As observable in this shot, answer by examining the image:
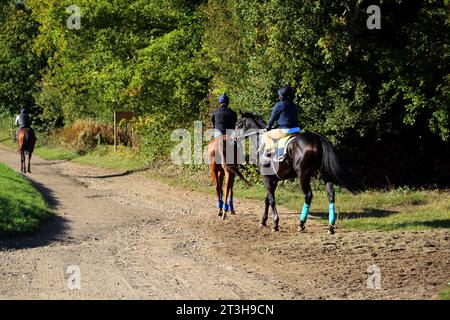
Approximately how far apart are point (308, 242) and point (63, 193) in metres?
10.7

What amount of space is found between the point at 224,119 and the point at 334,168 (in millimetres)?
3535

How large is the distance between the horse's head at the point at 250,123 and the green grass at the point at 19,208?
5030 millimetres

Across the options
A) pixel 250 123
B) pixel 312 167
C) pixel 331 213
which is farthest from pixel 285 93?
pixel 331 213

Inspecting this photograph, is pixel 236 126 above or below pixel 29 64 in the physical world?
below

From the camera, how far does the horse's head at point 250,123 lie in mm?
15172

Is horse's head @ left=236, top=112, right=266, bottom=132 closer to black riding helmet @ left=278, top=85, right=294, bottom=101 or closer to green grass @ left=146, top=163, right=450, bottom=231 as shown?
black riding helmet @ left=278, top=85, right=294, bottom=101

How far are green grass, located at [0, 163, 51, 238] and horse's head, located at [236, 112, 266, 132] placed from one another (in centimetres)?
503

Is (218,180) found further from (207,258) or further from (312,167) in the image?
(207,258)

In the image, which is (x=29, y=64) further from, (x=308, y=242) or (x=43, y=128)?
(x=308, y=242)

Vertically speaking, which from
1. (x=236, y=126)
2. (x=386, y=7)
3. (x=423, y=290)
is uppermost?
(x=386, y=7)
